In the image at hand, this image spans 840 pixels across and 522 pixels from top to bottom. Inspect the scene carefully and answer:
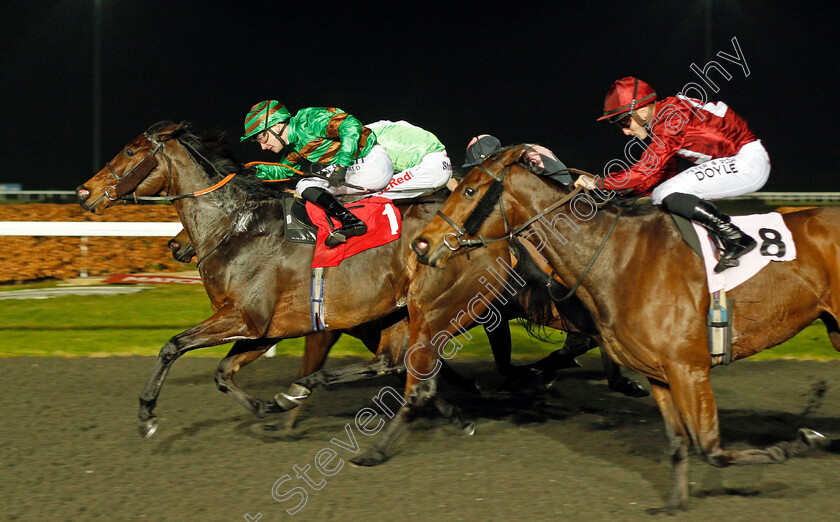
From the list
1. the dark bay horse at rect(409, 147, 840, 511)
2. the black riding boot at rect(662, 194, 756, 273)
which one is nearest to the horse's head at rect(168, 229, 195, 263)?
Answer: the dark bay horse at rect(409, 147, 840, 511)

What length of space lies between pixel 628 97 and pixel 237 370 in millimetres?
2609

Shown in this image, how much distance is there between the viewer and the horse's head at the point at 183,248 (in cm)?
498

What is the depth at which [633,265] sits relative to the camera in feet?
11.2

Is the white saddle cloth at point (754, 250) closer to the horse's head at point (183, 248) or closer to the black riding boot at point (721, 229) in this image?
the black riding boot at point (721, 229)

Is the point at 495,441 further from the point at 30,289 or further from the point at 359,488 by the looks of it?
the point at 30,289

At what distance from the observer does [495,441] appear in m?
4.26

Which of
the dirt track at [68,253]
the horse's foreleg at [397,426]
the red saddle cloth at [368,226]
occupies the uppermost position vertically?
the red saddle cloth at [368,226]

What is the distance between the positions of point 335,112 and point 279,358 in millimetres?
2788

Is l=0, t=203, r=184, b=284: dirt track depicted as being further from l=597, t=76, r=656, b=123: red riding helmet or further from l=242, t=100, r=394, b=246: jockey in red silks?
l=597, t=76, r=656, b=123: red riding helmet

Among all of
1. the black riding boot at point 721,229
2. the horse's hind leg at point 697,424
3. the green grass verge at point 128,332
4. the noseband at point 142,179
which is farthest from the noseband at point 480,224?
the green grass verge at point 128,332

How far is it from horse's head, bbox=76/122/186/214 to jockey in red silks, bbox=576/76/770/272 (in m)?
2.62

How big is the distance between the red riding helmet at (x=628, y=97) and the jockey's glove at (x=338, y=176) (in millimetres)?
1677

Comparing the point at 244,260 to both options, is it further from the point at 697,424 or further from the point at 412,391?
the point at 697,424

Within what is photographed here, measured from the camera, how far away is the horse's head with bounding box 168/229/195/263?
196 inches
